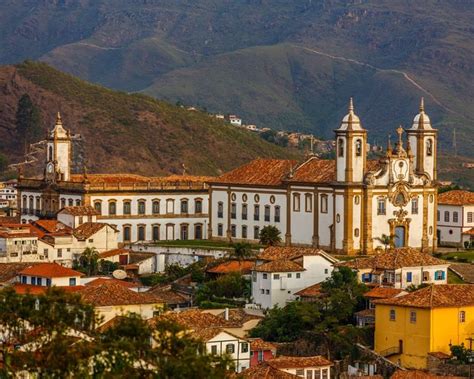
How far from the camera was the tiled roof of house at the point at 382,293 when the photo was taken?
77.4 m

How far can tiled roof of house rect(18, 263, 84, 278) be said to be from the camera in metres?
85.8

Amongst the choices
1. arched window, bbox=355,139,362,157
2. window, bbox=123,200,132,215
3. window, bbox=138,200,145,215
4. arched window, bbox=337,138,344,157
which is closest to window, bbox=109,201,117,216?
window, bbox=123,200,132,215

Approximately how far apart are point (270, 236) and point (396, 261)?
49.5 feet

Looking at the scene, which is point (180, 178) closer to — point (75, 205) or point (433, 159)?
point (75, 205)

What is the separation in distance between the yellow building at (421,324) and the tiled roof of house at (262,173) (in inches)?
1041

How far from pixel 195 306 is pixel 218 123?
86095 millimetres

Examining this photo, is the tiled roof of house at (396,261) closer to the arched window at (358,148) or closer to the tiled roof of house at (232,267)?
the tiled roof of house at (232,267)

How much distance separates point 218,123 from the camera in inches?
6718

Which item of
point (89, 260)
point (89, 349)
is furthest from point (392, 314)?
point (89, 260)

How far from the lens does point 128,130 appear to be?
164 metres

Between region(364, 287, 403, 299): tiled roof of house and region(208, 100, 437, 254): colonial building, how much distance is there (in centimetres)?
1393

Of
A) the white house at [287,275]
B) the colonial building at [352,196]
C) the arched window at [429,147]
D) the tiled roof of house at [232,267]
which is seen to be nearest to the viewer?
the white house at [287,275]

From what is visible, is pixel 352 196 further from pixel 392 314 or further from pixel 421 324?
Result: pixel 421 324

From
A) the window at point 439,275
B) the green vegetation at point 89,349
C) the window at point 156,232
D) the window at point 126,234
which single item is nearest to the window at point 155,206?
the window at point 156,232
